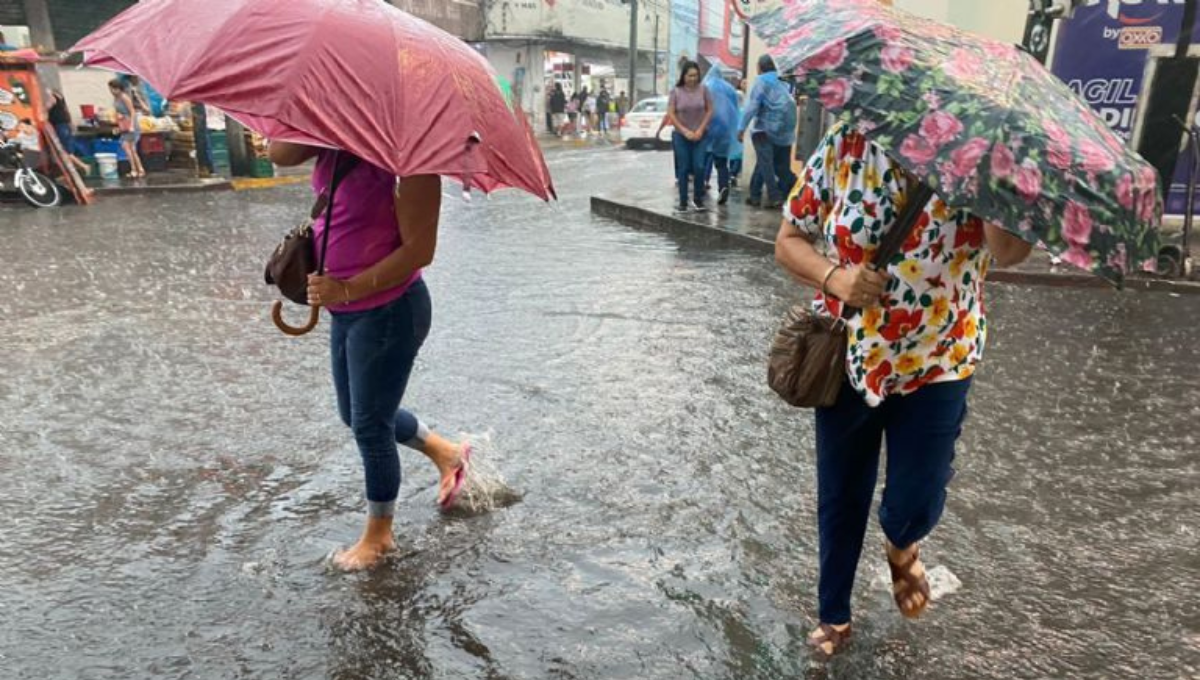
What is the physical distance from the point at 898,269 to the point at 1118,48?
9158 mm

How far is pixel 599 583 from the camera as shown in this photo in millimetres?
3230

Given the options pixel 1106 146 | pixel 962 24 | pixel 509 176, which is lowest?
pixel 509 176

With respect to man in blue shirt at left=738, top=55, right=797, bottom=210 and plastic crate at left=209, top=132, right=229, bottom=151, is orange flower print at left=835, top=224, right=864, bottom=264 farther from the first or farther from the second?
plastic crate at left=209, top=132, right=229, bottom=151

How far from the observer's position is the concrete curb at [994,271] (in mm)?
7863

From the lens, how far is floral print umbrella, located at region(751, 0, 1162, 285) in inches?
75.1

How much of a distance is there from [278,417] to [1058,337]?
5.12 meters

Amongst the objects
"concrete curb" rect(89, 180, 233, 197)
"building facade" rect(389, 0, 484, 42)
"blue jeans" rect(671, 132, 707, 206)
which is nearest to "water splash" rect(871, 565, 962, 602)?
"blue jeans" rect(671, 132, 707, 206)

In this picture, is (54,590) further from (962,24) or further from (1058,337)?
(962,24)

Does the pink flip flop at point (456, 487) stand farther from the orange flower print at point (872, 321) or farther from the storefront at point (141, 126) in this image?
the storefront at point (141, 126)

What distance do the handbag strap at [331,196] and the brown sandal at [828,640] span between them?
1.95 meters

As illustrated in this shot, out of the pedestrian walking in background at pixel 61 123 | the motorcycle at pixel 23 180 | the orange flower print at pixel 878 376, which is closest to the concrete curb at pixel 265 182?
the pedestrian walking in background at pixel 61 123

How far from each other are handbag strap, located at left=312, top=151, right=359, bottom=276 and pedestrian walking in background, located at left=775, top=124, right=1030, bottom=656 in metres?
1.38

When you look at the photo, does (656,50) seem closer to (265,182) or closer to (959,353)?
(265,182)

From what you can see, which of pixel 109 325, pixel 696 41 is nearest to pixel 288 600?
pixel 109 325
